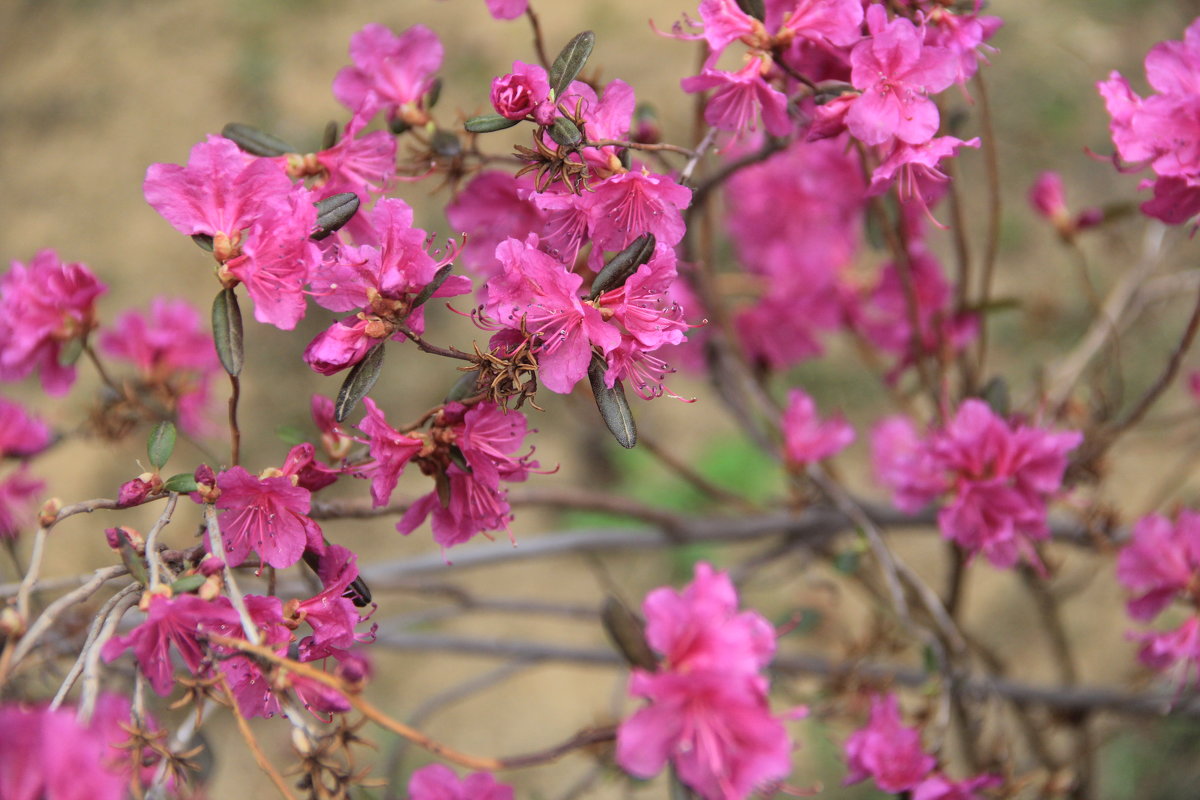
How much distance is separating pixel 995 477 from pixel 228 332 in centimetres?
97

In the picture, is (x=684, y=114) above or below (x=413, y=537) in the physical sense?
above

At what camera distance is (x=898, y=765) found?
1.21m

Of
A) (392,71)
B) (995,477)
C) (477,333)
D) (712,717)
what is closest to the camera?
(712,717)

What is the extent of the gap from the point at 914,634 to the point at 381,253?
3.30 ft

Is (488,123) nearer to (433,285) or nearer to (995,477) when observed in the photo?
(433,285)

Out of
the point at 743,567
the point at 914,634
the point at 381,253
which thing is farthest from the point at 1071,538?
the point at 381,253

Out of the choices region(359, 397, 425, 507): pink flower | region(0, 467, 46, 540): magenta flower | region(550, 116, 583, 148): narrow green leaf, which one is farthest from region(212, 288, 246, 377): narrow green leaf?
region(0, 467, 46, 540): magenta flower

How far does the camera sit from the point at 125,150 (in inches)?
159

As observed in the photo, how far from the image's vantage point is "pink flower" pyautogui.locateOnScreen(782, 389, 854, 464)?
1.56 m

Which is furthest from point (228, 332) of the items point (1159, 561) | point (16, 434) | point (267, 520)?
point (1159, 561)

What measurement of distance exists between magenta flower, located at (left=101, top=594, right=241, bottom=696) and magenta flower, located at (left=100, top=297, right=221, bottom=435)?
0.74 meters

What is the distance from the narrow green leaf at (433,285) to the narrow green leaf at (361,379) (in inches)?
2.4

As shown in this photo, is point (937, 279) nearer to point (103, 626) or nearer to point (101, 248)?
point (103, 626)

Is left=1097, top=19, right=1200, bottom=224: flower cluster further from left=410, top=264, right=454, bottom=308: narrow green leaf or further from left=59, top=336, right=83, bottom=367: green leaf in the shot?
left=59, top=336, right=83, bottom=367: green leaf
